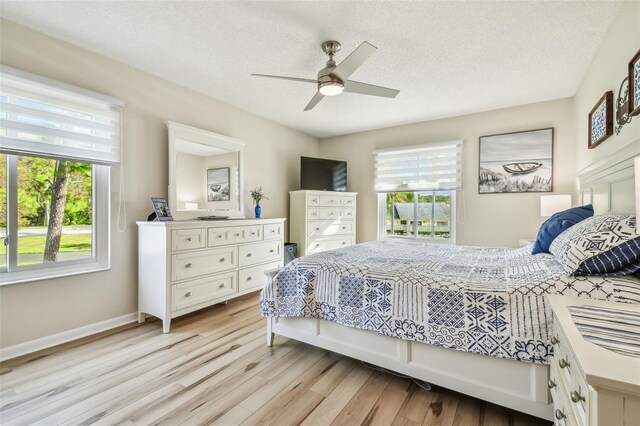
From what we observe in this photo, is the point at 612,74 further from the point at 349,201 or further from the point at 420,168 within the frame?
the point at 349,201

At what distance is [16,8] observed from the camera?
1.99m

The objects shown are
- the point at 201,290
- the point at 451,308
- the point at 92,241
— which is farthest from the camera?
the point at 201,290

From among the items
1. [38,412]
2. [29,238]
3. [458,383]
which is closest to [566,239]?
[458,383]

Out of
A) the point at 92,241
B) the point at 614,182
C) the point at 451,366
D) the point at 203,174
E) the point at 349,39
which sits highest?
the point at 349,39

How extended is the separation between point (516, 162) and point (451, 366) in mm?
3220

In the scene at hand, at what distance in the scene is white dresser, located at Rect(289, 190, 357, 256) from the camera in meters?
4.45

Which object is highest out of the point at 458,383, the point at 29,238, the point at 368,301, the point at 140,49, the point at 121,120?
the point at 140,49

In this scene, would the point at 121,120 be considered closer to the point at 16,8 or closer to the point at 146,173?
the point at 146,173

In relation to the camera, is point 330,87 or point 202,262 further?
point 202,262

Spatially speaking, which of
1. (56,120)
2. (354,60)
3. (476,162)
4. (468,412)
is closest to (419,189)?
(476,162)

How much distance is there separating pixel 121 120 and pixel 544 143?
190 inches

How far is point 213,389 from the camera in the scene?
5.83 ft

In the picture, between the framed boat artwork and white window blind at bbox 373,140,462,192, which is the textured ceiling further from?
white window blind at bbox 373,140,462,192

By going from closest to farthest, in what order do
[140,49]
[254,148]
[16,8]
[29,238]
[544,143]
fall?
[16,8]
[29,238]
[140,49]
[544,143]
[254,148]
